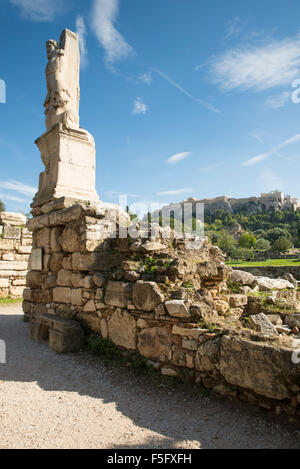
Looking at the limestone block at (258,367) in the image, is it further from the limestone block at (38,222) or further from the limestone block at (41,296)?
the limestone block at (38,222)

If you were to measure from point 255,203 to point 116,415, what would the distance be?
11045cm

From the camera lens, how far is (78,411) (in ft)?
9.72

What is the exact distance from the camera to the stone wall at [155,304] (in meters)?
2.72

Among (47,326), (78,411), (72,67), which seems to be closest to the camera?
(78,411)

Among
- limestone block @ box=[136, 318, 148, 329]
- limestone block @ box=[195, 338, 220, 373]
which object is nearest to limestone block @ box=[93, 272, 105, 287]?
limestone block @ box=[136, 318, 148, 329]

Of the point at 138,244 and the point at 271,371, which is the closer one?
the point at 271,371

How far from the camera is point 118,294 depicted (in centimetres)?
414

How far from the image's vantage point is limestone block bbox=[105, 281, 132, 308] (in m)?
4.02

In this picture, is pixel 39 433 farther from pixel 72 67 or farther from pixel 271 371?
pixel 72 67

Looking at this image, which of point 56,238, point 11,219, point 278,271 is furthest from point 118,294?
point 278,271

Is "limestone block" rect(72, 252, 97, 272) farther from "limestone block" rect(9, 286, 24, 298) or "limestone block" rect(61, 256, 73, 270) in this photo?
"limestone block" rect(9, 286, 24, 298)

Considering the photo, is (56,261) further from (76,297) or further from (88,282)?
(88,282)

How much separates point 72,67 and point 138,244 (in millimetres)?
4994
